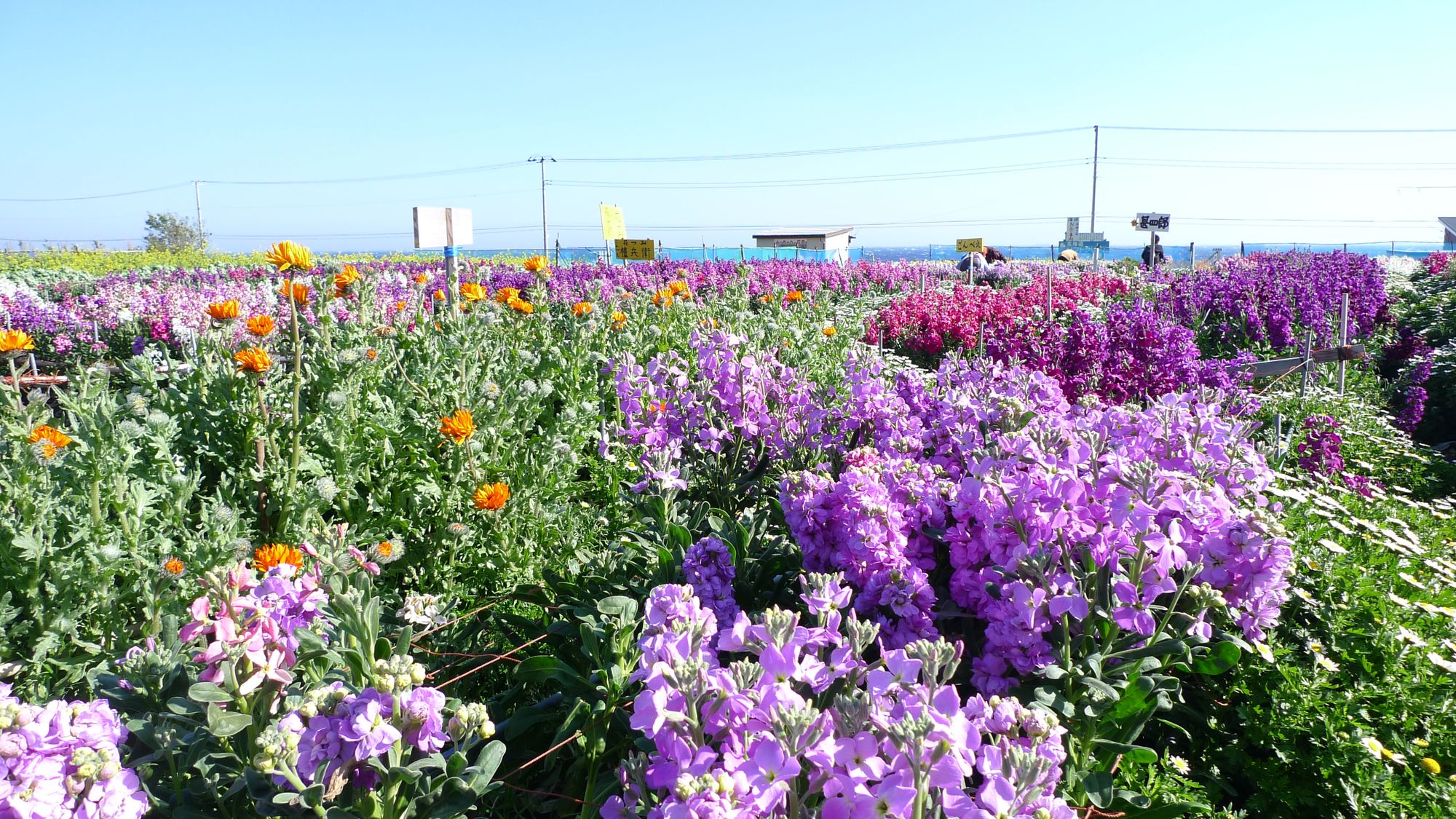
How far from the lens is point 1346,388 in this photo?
6.60 metres

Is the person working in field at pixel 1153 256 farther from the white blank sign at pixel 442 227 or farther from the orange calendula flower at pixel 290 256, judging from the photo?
the orange calendula flower at pixel 290 256

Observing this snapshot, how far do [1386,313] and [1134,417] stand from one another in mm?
9853

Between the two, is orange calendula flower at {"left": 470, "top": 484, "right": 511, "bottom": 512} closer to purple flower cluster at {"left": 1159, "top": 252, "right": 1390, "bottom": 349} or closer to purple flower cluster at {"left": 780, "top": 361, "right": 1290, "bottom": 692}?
purple flower cluster at {"left": 780, "top": 361, "right": 1290, "bottom": 692}

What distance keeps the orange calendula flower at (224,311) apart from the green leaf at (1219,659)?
3633 mm

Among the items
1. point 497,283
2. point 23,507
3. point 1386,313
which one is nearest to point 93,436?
point 23,507

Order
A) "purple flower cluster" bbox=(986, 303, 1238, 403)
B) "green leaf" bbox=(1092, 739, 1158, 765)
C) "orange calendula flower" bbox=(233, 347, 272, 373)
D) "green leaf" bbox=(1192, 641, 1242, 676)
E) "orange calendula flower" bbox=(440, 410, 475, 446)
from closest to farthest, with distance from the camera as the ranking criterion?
"green leaf" bbox=(1092, 739, 1158, 765) < "green leaf" bbox=(1192, 641, 1242, 676) < "orange calendula flower" bbox=(233, 347, 272, 373) < "orange calendula flower" bbox=(440, 410, 475, 446) < "purple flower cluster" bbox=(986, 303, 1238, 403)

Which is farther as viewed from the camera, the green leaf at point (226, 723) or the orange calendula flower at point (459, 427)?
the orange calendula flower at point (459, 427)

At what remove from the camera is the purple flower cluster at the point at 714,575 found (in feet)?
6.68

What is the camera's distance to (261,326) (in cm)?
318

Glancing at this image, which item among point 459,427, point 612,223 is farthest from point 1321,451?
point 612,223

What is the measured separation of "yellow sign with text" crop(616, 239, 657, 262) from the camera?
15477 mm

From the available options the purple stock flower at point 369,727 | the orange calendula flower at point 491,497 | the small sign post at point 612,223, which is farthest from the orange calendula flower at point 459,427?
the small sign post at point 612,223

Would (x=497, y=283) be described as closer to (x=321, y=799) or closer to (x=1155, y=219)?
(x=321, y=799)

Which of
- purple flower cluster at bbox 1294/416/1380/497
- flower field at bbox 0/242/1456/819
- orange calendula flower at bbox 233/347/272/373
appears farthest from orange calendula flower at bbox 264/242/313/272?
purple flower cluster at bbox 1294/416/1380/497
